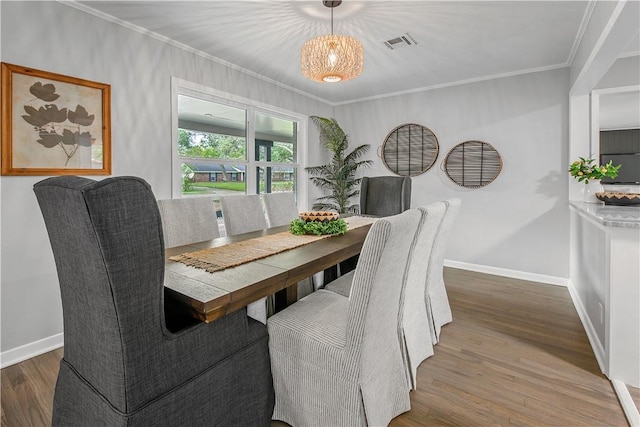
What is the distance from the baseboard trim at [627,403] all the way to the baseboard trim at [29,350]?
3.56 metres

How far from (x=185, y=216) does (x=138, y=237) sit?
4.70ft

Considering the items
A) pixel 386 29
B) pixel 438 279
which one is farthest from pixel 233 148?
pixel 438 279

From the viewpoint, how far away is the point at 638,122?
16.5 feet

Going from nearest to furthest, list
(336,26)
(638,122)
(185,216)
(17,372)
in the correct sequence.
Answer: (17,372) < (185,216) < (336,26) < (638,122)

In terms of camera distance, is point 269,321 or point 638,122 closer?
point 269,321

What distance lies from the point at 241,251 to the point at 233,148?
2312 millimetres

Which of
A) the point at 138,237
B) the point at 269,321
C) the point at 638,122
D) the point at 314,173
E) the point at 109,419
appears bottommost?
the point at 109,419

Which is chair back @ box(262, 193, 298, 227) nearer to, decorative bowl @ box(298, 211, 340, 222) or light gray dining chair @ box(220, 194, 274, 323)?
light gray dining chair @ box(220, 194, 274, 323)

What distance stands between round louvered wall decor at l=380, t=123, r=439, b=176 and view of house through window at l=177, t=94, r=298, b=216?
4.63ft

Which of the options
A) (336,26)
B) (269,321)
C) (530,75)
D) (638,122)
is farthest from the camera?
(638,122)

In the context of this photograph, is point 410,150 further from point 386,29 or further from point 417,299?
point 417,299

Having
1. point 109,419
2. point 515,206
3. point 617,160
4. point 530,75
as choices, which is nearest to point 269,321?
point 109,419

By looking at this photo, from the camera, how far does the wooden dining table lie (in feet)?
3.86

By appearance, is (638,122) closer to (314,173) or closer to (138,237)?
(314,173)
